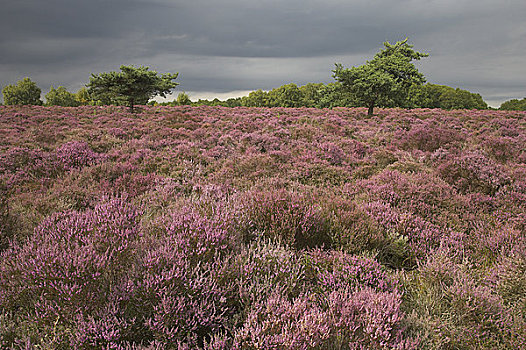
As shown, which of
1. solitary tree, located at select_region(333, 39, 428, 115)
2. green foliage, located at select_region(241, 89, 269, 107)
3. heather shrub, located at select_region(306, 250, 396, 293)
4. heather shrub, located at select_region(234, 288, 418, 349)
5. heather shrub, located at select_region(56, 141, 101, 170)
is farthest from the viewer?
green foliage, located at select_region(241, 89, 269, 107)

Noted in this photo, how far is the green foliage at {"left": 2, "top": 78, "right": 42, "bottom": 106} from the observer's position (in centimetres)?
6519

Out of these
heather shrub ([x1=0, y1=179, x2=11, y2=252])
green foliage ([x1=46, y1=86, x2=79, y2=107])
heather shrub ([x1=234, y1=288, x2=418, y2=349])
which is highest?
green foliage ([x1=46, y1=86, x2=79, y2=107])

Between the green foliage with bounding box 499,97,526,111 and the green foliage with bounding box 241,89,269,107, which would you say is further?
the green foliage with bounding box 241,89,269,107

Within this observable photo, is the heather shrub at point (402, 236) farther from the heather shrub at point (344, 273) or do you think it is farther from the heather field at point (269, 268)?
the heather shrub at point (344, 273)

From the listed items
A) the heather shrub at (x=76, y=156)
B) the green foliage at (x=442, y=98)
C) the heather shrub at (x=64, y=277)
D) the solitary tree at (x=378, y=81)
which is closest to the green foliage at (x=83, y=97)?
the solitary tree at (x=378, y=81)

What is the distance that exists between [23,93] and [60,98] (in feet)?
24.0

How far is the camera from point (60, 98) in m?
70.1

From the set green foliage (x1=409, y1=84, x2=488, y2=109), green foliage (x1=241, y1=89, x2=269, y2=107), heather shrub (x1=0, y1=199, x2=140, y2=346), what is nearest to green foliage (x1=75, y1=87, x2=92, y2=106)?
green foliage (x1=241, y1=89, x2=269, y2=107)

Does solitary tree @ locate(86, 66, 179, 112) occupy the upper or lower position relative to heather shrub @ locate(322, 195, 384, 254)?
upper

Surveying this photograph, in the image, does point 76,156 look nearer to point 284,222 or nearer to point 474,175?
point 284,222

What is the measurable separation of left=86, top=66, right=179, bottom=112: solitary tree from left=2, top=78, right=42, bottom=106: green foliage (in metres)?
62.3

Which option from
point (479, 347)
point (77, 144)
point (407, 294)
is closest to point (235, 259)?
point (407, 294)

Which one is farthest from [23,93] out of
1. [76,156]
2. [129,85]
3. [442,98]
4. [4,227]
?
[442,98]

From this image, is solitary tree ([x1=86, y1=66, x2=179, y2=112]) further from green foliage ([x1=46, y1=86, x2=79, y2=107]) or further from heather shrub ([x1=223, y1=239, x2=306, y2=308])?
green foliage ([x1=46, y1=86, x2=79, y2=107])
